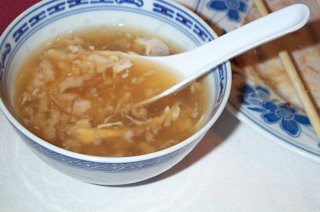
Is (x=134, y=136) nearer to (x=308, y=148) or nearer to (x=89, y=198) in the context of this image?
(x=89, y=198)

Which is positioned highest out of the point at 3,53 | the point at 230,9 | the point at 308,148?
the point at 3,53

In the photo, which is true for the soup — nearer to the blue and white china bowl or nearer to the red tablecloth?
the blue and white china bowl

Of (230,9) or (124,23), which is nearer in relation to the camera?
(124,23)

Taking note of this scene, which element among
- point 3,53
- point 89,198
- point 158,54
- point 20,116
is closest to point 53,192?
point 89,198

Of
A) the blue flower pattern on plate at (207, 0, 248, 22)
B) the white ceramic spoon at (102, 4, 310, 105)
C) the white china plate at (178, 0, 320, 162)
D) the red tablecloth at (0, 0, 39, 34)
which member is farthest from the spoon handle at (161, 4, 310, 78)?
the red tablecloth at (0, 0, 39, 34)

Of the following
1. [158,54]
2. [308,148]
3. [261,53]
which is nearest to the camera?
[308,148]

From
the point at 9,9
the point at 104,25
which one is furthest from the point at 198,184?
the point at 9,9
